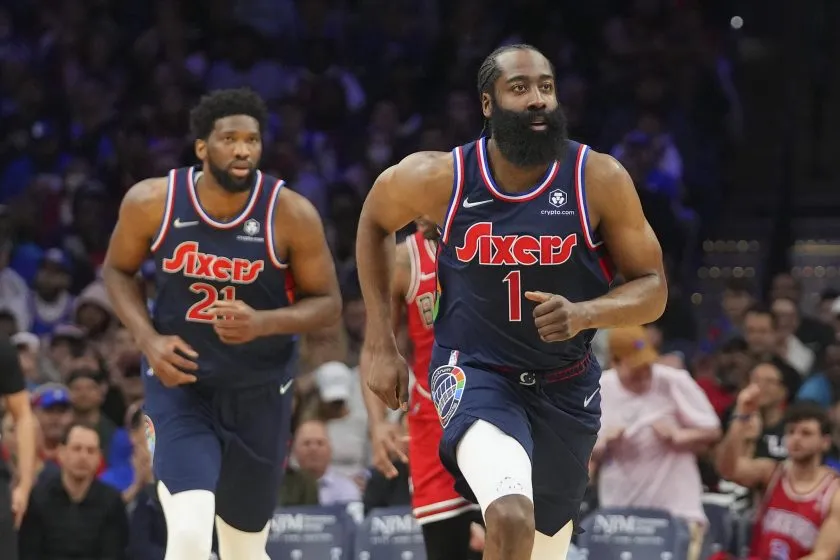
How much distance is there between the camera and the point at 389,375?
5707mm

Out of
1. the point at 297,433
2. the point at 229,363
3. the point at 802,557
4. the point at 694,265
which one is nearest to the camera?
the point at 229,363

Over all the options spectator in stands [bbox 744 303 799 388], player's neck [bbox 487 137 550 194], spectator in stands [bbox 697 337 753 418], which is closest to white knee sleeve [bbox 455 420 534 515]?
player's neck [bbox 487 137 550 194]

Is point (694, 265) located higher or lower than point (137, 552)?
higher

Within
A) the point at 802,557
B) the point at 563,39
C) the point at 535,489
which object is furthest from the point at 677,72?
the point at 535,489

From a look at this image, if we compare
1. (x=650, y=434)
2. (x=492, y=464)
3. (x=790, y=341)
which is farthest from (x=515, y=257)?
(x=790, y=341)

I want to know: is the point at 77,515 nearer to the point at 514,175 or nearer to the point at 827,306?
the point at 514,175

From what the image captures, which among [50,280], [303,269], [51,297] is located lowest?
[303,269]

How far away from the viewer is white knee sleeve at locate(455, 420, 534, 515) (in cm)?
516

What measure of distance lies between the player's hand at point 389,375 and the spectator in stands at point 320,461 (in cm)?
388

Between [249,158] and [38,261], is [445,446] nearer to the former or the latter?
→ [249,158]

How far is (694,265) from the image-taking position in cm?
1410

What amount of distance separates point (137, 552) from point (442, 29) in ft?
24.5

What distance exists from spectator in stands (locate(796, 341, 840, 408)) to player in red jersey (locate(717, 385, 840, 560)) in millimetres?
1569

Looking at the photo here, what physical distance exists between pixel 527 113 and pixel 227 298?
1797mm
